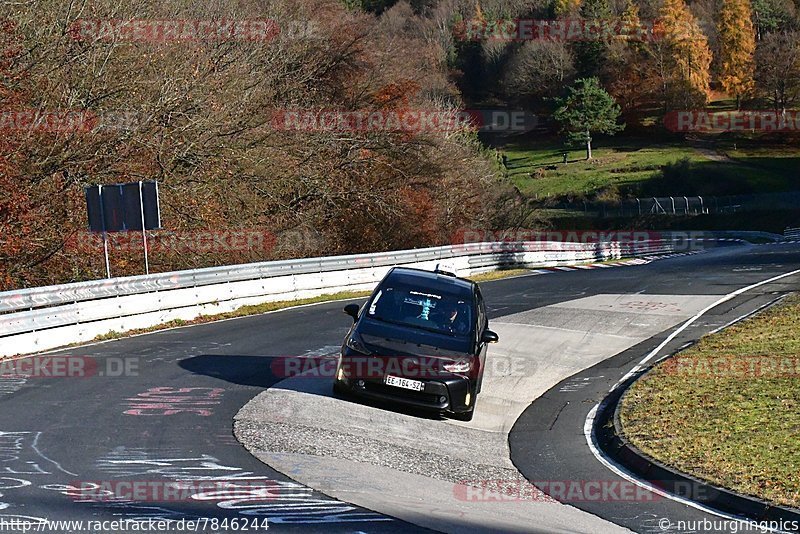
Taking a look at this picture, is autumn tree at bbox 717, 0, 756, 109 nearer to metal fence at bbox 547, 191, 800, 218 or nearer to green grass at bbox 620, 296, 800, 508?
metal fence at bbox 547, 191, 800, 218

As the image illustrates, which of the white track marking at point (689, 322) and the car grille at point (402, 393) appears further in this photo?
the white track marking at point (689, 322)

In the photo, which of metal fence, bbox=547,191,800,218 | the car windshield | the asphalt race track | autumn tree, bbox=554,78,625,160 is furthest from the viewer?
autumn tree, bbox=554,78,625,160

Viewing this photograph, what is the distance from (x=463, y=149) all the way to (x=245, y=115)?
20.7 meters

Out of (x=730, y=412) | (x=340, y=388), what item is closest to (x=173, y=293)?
(x=340, y=388)

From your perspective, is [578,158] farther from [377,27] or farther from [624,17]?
[377,27]

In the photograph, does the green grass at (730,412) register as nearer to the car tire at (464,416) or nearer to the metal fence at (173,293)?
the car tire at (464,416)

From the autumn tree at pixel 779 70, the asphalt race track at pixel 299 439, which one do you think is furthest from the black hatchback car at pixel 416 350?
the autumn tree at pixel 779 70

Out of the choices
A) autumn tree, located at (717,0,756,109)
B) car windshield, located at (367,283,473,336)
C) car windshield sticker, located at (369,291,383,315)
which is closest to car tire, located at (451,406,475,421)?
car windshield, located at (367,283,473,336)

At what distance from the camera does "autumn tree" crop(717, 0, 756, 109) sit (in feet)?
311

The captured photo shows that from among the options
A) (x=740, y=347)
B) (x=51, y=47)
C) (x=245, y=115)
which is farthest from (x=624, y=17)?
(x=740, y=347)

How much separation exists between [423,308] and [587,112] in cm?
8090

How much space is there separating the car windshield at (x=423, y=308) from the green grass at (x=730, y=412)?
2.50 metres

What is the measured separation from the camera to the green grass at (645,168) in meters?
81.4

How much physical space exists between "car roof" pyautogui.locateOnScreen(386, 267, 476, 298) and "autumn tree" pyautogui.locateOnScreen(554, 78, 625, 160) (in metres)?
79.8
